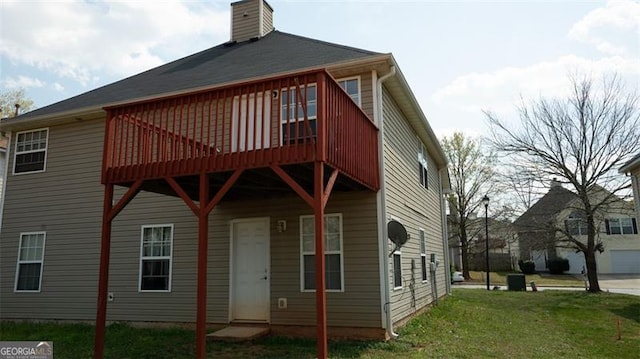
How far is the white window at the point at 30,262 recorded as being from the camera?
34.8ft

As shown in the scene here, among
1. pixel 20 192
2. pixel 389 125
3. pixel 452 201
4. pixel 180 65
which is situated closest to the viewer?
pixel 389 125

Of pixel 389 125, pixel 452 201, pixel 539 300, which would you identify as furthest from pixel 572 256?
pixel 389 125

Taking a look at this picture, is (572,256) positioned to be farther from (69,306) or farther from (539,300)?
(69,306)

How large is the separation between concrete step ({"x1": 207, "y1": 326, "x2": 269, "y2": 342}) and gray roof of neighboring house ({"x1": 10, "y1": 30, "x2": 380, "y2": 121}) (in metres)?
5.00

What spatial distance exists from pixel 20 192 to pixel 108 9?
→ 17.7 ft

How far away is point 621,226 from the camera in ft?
107

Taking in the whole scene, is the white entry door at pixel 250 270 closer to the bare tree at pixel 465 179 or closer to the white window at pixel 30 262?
the white window at pixel 30 262

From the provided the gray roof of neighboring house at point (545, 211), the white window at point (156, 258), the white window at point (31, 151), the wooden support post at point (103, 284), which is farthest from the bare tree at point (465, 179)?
the wooden support post at point (103, 284)

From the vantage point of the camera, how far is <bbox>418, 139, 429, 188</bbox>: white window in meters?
12.9

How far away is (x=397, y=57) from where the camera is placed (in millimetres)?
8500

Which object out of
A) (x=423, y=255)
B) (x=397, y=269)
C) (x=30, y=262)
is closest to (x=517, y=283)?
(x=423, y=255)

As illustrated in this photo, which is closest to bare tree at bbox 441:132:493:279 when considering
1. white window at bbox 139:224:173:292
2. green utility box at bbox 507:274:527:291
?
green utility box at bbox 507:274:527:291

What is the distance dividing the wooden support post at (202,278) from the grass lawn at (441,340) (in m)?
0.83

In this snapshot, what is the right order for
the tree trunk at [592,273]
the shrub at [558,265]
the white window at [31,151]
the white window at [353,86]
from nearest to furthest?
the white window at [353,86] < the white window at [31,151] < the tree trunk at [592,273] < the shrub at [558,265]
